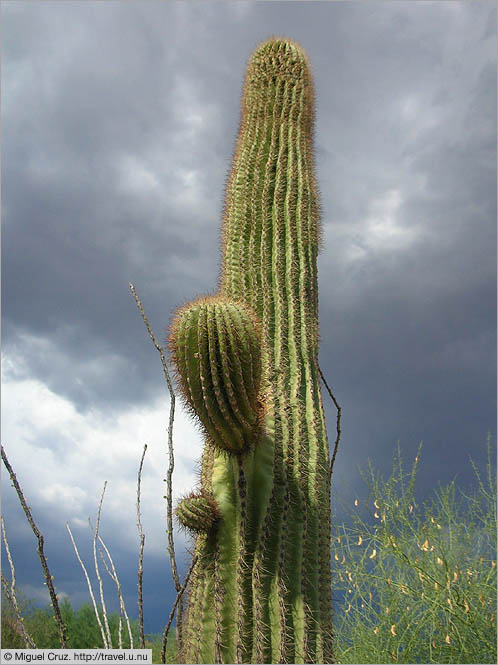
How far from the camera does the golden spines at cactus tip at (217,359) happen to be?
2.24m

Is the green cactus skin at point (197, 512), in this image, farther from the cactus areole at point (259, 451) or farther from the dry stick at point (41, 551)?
the dry stick at point (41, 551)

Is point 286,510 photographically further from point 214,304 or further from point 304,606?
point 214,304

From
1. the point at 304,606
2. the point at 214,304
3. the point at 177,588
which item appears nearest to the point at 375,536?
the point at 304,606

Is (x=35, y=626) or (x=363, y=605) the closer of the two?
(x=363, y=605)

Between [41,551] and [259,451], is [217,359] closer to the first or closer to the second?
[259,451]

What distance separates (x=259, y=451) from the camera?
266cm

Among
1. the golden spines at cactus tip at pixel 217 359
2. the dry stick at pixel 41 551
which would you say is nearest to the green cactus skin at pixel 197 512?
the golden spines at cactus tip at pixel 217 359

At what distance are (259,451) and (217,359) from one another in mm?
629

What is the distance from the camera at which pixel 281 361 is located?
2969 millimetres

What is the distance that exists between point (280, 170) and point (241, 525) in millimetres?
2114

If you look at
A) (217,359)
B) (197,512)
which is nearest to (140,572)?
(197,512)

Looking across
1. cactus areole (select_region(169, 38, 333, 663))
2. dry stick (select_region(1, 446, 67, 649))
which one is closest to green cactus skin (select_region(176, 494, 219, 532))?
cactus areole (select_region(169, 38, 333, 663))

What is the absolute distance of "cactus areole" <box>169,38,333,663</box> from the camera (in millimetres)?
2307

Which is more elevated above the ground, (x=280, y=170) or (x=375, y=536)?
(x=280, y=170)
